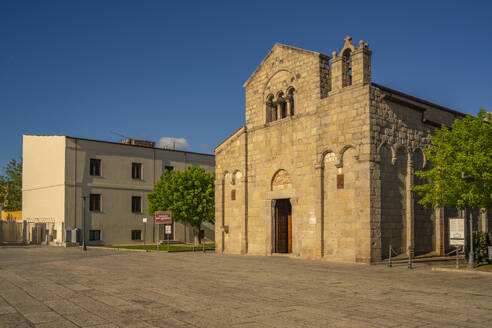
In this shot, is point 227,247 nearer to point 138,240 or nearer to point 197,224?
point 197,224

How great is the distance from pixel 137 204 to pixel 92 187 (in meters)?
5.00

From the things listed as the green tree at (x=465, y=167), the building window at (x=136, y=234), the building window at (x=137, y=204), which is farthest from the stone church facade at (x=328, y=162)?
the building window at (x=137, y=204)

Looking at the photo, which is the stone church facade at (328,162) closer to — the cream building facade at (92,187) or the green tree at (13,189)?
the cream building facade at (92,187)

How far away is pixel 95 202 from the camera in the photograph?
140 ft

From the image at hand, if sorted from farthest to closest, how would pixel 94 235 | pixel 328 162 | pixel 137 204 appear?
pixel 137 204 < pixel 94 235 < pixel 328 162

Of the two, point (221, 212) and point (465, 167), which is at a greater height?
point (465, 167)

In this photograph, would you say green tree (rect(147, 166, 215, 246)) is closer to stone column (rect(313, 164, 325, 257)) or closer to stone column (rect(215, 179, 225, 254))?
stone column (rect(215, 179, 225, 254))

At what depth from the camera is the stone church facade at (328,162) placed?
69.8 feet

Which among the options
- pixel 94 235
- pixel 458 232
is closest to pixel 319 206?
pixel 458 232

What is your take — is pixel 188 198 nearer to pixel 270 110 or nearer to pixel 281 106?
pixel 270 110

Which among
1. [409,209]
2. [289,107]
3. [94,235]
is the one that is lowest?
[94,235]

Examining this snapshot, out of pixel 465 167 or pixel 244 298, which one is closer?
pixel 244 298

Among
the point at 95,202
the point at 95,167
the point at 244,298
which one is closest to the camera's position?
the point at 244,298

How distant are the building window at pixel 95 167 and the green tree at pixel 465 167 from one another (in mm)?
31439
